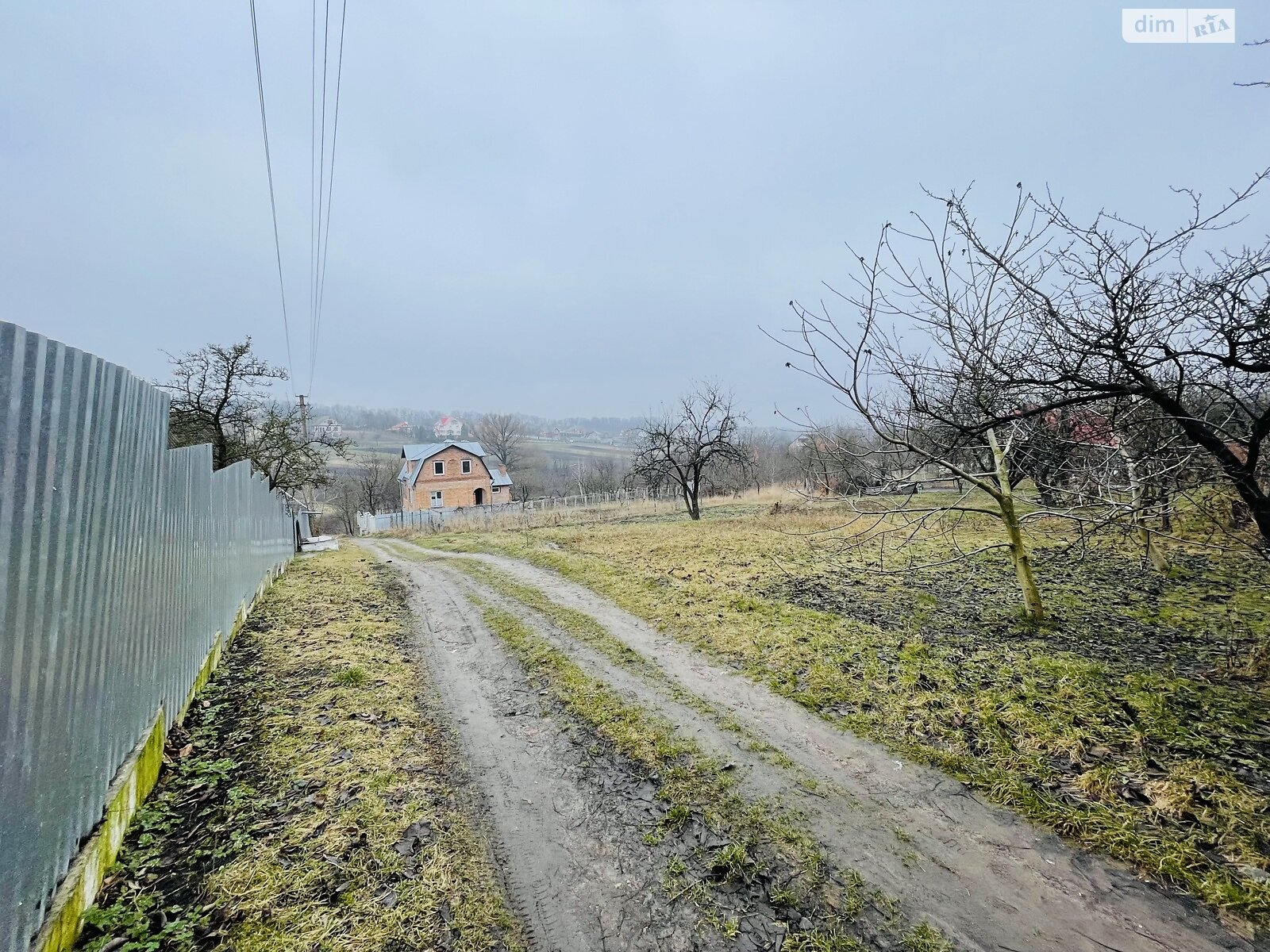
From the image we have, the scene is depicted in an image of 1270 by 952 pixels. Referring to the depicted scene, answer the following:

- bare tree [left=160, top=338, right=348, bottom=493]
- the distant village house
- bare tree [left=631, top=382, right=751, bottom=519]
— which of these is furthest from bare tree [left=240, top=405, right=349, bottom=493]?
the distant village house

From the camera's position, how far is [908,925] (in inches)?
78.3

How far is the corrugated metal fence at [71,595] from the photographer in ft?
5.40

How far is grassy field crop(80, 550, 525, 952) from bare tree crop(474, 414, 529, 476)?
5111 cm

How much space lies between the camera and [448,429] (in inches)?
2869

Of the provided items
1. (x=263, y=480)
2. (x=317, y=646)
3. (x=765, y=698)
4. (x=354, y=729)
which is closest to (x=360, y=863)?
(x=354, y=729)

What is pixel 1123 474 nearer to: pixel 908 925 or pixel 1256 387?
pixel 1256 387

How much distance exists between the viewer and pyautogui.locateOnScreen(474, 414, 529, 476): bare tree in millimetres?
55625

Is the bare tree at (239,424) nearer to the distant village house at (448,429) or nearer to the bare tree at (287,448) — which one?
the bare tree at (287,448)

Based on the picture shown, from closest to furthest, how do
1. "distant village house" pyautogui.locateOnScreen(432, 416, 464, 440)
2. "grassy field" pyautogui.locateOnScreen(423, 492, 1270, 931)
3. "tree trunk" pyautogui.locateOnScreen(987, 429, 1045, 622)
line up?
"grassy field" pyautogui.locateOnScreen(423, 492, 1270, 931), "tree trunk" pyautogui.locateOnScreen(987, 429, 1045, 622), "distant village house" pyautogui.locateOnScreen(432, 416, 464, 440)

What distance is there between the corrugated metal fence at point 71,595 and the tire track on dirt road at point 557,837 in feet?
5.58

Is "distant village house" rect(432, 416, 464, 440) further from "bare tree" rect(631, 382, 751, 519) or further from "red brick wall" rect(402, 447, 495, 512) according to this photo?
"bare tree" rect(631, 382, 751, 519)

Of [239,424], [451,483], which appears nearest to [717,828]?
[239,424]

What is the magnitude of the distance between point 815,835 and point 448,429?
Result: 7627 centimetres

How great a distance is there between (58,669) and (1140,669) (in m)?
6.48
